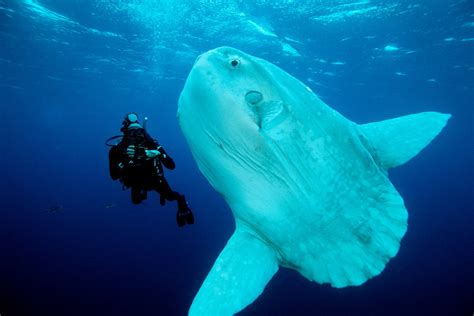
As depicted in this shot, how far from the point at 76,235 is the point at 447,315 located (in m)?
13.3

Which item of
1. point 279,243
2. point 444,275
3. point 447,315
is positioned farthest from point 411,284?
point 279,243

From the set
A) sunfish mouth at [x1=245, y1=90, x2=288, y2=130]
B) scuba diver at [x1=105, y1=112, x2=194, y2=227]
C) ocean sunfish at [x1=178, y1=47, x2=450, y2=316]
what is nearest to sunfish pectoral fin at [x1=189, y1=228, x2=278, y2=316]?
ocean sunfish at [x1=178, y1=47, x2=450, y2=316]

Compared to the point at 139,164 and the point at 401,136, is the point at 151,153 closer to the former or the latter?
the point at 139,164

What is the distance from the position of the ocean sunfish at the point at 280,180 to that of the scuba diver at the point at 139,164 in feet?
6.02

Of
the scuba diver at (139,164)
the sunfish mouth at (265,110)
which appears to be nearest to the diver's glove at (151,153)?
the scuba diver at (139,164)

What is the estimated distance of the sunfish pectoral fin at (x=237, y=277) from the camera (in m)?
1.70

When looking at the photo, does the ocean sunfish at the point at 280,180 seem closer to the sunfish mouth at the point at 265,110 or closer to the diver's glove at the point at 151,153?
the sunfish mouth at the point at 265,110

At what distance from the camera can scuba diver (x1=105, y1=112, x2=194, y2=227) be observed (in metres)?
3.47

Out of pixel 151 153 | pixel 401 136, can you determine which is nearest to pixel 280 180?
pixel 401 136

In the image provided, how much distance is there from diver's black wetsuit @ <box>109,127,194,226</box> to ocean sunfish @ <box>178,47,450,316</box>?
185cm

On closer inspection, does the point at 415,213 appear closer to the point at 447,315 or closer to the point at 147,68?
the point at 447,315

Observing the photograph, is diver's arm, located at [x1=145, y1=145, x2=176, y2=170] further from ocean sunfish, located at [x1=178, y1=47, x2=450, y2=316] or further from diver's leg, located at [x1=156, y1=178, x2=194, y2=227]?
ocean sunfish, located at [x1=178, y1=47, x2=450, y2=316]

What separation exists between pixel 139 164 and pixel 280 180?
2.29m

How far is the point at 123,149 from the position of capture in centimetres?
351
